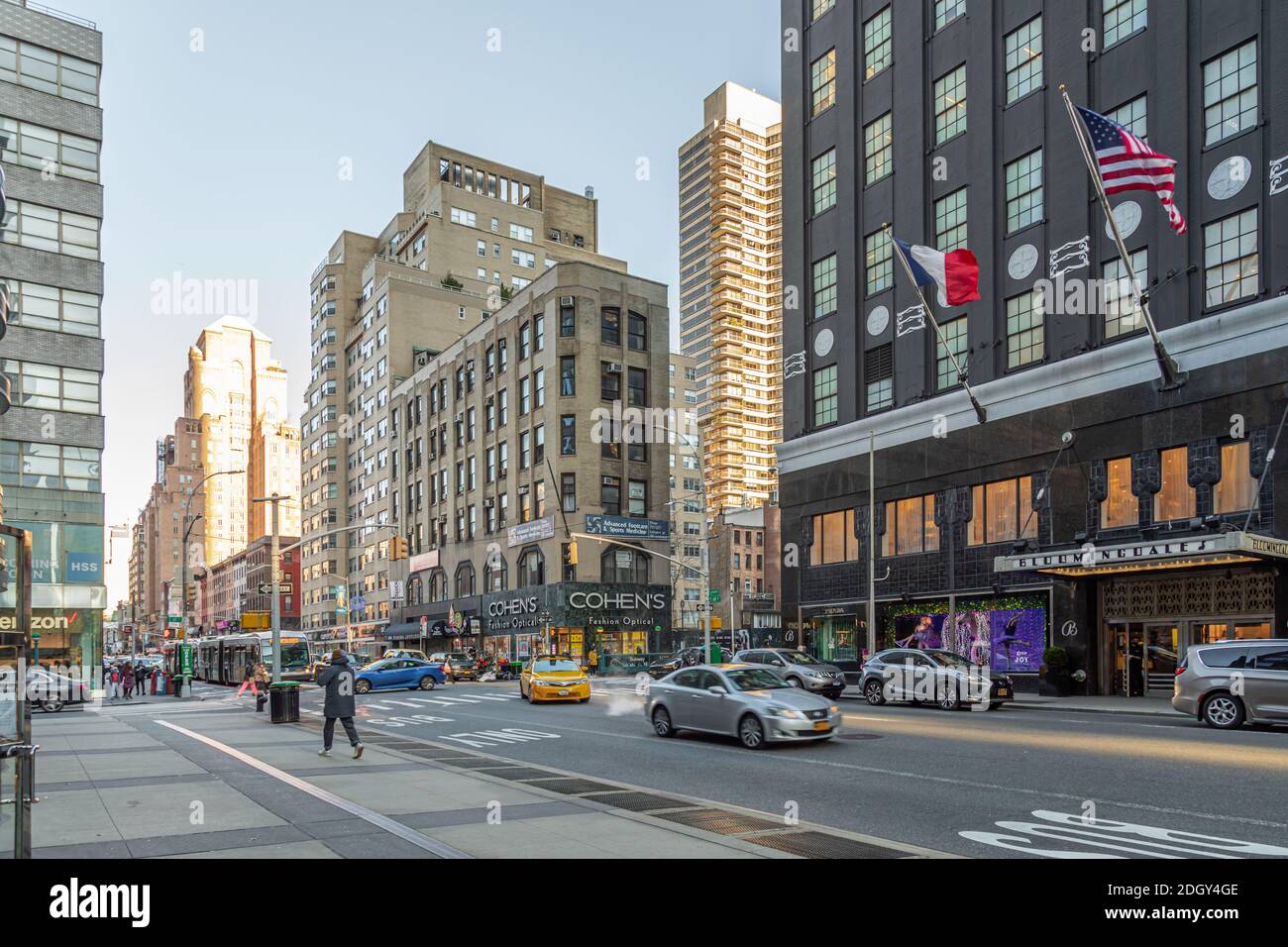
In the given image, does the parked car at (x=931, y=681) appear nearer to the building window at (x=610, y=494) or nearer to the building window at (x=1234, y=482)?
the building window at (x=1234, y=482)

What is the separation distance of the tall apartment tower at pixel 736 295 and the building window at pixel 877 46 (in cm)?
13459

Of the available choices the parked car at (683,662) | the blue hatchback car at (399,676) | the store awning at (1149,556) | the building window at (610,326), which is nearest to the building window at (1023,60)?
the store awning at (1149,556)

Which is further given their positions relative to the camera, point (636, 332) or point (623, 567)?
point (636, 332)

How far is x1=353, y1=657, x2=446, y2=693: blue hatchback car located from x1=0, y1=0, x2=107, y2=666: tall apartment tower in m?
13.5

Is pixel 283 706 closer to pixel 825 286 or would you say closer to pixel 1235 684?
pixel 1235 684

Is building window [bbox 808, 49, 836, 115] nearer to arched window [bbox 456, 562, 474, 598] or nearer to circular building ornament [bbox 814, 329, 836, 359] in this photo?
circular building ornament [bbox 814, 329, 836, 359]

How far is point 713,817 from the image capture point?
11.0 meters

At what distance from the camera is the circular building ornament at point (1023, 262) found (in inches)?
1351

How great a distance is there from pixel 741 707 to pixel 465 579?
59938 millimetres

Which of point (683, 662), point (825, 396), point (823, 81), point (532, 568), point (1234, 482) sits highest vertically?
point (823, 81)

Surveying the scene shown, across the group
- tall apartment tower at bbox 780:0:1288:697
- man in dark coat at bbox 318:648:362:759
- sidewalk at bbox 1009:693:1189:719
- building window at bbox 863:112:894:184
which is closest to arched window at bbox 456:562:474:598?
tall apartment tower at bbox 780:0:1288:697

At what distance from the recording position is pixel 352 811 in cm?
1086

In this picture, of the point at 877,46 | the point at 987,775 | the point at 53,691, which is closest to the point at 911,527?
the point at 877,46
